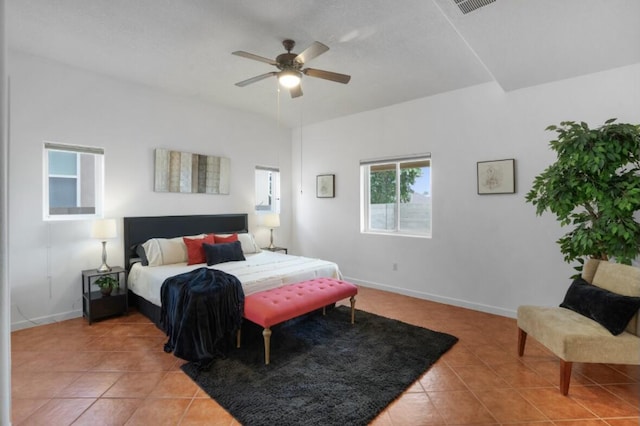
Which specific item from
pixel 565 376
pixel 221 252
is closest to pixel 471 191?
pixel 565 376

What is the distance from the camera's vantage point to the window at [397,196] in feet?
14.9

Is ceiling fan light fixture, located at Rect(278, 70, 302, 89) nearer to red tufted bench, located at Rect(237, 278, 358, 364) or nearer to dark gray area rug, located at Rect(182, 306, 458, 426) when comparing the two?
red tufted bench, located at Rect(237, 278, 358, 364)

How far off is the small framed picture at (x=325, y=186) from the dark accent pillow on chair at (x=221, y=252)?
201 centimetres

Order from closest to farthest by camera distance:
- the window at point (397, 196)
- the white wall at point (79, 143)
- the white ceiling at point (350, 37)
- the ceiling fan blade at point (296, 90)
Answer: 1. the white ceiling at point (350, 37)
2. the ceiling fan blade at point (296, 90)
3. the white wall at point (79, 143)
4. the window at point (397, 196)

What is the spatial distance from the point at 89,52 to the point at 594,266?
17.1 ft

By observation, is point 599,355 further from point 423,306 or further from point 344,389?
point 423,306

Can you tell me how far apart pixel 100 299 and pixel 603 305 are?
4735mm

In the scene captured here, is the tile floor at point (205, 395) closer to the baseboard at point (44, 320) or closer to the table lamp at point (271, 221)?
the baseboard at point (44, 320)

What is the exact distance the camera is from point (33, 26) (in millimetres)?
2709

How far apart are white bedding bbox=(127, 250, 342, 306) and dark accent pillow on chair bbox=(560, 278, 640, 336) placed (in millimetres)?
2331

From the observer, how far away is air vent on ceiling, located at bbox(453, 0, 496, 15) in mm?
2170

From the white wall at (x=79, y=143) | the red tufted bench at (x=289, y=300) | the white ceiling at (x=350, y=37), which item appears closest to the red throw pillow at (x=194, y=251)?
the white wall at (x=79, y=143)

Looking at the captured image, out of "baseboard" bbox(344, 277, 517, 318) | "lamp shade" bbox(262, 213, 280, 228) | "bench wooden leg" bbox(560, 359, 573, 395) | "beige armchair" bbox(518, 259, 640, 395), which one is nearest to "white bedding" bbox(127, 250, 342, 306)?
"lamp shade" bbox(262, 213, 280, 228)

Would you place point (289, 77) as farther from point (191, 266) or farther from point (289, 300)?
point (191, 266)
